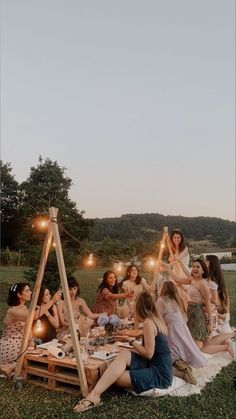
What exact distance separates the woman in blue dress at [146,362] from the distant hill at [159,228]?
22566 millimetres

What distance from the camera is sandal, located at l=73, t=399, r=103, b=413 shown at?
445 centimetres

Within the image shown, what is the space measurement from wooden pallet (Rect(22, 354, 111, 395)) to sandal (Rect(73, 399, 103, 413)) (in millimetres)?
343

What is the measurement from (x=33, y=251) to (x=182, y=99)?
7.27 m

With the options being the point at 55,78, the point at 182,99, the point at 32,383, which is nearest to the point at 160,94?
the point at 182,99

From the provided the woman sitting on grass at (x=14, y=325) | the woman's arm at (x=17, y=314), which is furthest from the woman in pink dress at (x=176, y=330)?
the woman's arm at (x=17, y=314)

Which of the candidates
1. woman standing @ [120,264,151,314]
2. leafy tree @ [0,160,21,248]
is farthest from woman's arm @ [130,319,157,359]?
leafy tree @ [0,160,21,248]

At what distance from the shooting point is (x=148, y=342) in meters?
4.83

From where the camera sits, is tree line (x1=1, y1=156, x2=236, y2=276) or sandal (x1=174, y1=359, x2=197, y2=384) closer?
sandal (x1=174, y1=359, x2=197, y2=384)

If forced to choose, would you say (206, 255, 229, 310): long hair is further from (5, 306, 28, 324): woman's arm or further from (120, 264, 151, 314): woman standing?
(5, 306, 28, 324): woman's arm

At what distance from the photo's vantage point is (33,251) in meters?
11.9

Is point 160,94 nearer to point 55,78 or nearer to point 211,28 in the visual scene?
point 211,28

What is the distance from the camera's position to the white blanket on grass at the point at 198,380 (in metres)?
4.85

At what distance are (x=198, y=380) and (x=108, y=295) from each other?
3020mm

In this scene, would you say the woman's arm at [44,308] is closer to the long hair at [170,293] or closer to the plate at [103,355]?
the plate at [103,355]
